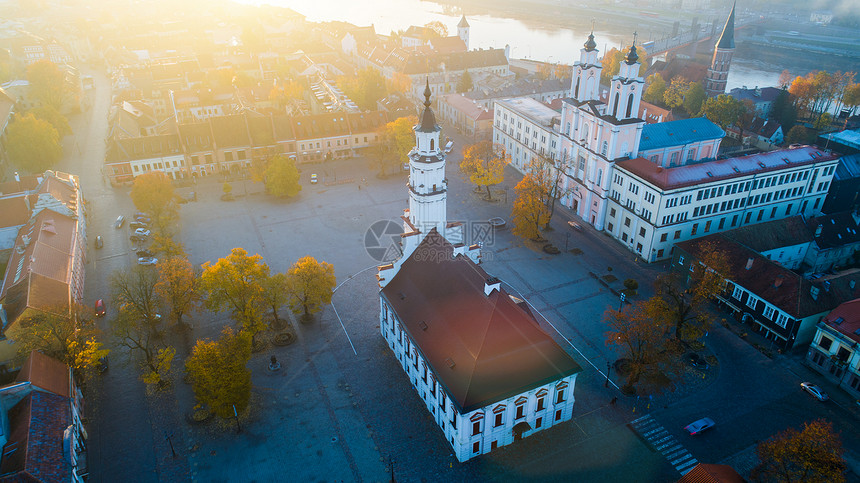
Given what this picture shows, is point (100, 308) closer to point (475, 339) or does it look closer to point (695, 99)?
point (475, 339)

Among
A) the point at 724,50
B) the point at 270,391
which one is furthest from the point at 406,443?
the point at 724,50

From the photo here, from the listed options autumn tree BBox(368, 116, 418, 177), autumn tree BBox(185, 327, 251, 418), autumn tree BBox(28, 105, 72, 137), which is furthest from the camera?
autumn tree BBox(28, 105, 72, 137)

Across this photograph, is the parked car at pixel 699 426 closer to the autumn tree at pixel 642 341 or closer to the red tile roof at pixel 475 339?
the autumn tree at pixel 642 341

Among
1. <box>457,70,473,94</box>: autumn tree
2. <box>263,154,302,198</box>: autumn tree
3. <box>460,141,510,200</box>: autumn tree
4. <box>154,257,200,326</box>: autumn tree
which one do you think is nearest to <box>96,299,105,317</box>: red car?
<box>154,257,200,326</box>: autumn tree

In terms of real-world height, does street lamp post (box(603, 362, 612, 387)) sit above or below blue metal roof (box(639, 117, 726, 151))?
below

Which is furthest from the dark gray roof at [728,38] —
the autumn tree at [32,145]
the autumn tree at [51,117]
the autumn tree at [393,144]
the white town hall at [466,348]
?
the autumn tree at [51,117]

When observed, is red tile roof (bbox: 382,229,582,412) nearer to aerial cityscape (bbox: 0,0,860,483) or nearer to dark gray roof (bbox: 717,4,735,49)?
aerial cityscape (bbox: 0,0,860,483)

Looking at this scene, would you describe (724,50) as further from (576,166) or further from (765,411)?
(765,411)
